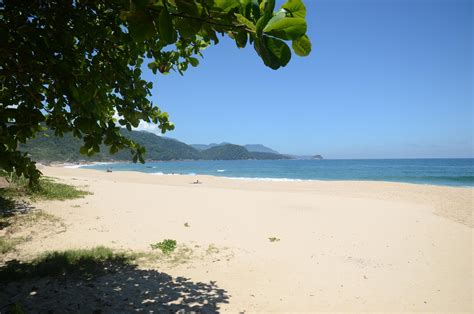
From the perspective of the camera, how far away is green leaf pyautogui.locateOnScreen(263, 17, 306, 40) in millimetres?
1088

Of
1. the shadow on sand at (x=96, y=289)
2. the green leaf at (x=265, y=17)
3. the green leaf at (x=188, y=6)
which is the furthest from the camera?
the shadow on sand at (x=96, y=289)

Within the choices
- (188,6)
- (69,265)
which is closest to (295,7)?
(188,6)

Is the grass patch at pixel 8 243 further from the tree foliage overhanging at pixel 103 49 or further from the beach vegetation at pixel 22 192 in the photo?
the tree foliage overhanging at pixel 103 49

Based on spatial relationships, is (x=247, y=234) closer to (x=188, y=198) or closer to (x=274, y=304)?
(x=274, y=304)

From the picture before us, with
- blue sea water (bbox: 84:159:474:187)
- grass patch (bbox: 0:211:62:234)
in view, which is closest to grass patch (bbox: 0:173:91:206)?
grass patch (bbox: 0:211:62:234)

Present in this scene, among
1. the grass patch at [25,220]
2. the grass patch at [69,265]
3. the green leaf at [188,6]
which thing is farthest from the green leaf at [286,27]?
the grass patch at [25,220]

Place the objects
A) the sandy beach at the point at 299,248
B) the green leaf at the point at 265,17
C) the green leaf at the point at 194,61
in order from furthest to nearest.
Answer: the sandy beach at the point at 299,248 < the green leaf at the point at 194,61 < the green leaf at the point at 265,17

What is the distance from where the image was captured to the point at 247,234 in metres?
10.0

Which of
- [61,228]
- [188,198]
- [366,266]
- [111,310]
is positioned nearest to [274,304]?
[111,310]

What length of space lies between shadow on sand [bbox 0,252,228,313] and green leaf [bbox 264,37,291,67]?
4658 mm

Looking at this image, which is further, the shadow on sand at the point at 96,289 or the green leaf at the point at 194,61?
the shadow on sand at the point at 96,289

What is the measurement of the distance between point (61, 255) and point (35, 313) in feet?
8.62

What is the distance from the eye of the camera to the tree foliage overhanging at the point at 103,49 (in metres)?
1.22

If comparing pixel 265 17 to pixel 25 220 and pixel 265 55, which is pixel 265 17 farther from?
pixel 25 220
